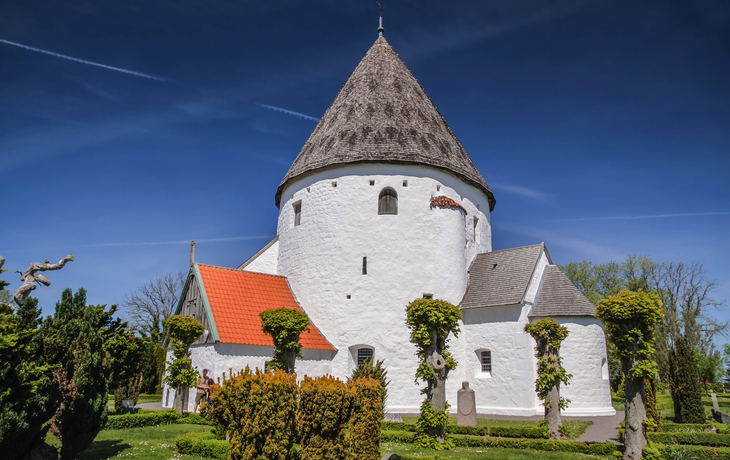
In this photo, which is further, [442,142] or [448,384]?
[442,142]

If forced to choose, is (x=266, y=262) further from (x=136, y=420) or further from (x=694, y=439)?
(x=694, y=439)

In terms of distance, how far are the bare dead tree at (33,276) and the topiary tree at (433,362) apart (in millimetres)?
9822

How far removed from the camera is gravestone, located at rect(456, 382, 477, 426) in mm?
14691

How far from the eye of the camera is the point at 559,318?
62.7ft

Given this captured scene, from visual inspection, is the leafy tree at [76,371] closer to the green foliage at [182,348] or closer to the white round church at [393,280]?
the green foliage at [182,348]

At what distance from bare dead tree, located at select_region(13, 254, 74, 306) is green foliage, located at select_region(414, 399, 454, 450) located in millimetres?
10607

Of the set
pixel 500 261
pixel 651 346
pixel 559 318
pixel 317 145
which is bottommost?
pixel 651 346

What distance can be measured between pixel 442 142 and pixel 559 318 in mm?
9177

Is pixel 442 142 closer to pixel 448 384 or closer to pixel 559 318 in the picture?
pixel 559 318

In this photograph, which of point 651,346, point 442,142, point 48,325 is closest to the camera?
point 48,325

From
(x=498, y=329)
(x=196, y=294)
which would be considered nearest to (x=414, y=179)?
(x=498, y=329)

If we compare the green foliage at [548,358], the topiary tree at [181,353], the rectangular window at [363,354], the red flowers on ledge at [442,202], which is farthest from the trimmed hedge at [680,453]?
the topiary tree at [181,353]

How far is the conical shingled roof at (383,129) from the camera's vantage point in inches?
823

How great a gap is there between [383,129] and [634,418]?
49.0ft
